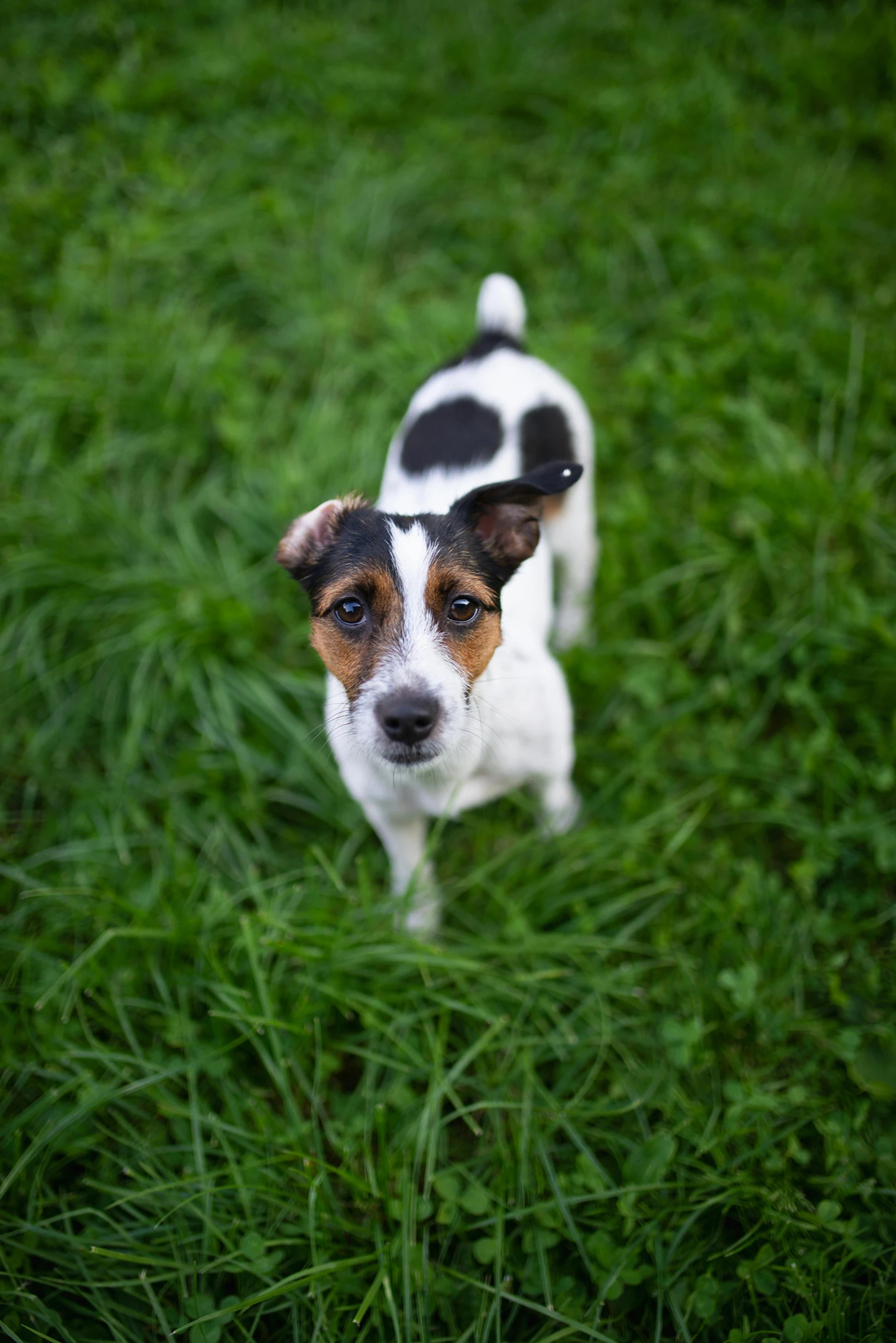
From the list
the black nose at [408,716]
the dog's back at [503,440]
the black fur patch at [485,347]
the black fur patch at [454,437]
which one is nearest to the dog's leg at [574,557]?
the dog's back at [503,440]

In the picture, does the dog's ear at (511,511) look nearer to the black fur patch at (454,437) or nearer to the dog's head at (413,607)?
the dog's head at (413,607)

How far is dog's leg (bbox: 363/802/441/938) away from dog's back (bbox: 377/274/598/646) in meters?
0.85

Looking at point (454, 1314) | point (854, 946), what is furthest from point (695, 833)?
point (454, 1314)

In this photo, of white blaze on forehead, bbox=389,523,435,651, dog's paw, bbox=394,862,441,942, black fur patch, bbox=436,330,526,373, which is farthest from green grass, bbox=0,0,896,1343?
white blaze on forehead, bbox=389,523,435,651

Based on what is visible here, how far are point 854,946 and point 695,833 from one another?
782 mm

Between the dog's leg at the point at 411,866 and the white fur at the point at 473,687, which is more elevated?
the white fur at the point at 473,687

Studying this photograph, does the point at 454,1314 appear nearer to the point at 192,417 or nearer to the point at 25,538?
the point at 25,538

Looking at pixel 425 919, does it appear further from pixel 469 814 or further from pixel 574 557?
pixel 574 557

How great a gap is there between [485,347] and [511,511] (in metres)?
1.59

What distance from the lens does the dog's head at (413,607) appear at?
251 cm

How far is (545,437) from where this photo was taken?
3.70 meters

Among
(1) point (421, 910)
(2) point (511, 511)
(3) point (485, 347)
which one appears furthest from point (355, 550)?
(3) point (485, 347)

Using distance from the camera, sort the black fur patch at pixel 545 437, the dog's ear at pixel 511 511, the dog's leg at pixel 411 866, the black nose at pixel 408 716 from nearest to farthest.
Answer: the black nose at pixel 408 716 → the dog's ear at pixel 511 511 → the dog's leg at pixel 411 866 → the black fur patch at pixel 545 437

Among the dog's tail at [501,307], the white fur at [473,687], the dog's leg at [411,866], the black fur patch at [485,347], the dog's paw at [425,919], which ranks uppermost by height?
the dog's tail at [501,307]
